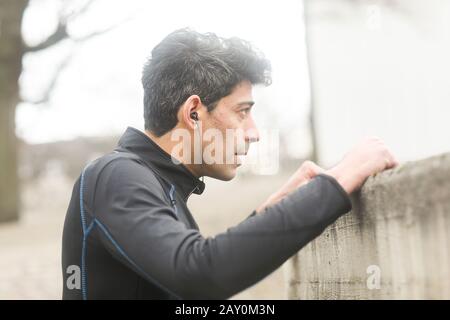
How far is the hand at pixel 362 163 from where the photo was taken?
1.50 meters

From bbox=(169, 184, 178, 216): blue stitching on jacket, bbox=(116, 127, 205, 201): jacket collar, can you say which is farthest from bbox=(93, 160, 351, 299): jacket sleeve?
bbox=(116, 127, 205, 201): jacket collar

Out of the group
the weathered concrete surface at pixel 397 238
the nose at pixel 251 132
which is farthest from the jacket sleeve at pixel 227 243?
the nose at pixel 251 132

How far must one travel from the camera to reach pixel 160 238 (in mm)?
1374

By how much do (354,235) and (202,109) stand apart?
0.59m

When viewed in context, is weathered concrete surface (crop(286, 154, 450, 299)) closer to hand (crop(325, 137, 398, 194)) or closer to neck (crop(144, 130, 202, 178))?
hand (crop(325, 137, 398, 194))

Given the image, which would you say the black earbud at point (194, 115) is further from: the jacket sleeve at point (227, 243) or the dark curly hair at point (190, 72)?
the jacket sleeve at point (227, 243)

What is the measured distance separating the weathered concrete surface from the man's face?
38cm

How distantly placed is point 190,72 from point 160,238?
70 centimetres

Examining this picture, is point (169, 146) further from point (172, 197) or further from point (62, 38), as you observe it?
point (62, 38)

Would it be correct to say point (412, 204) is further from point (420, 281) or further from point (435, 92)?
point (435, 92)

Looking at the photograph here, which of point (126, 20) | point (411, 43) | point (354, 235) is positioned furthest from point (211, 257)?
point (126, 20)

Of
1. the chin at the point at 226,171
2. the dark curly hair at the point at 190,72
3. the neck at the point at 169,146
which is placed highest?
the dark curly hair at the point at 190,72

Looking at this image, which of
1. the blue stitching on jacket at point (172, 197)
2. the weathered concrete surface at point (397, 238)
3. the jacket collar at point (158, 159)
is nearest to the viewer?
the weathered concrete surface at point (397, 238)

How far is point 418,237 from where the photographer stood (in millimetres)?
1329
